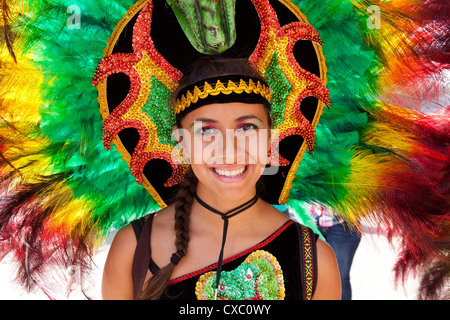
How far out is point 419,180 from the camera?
2.23 m

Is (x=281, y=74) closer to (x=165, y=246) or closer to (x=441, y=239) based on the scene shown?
(x=165, y=246)

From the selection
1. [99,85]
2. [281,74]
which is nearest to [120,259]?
[99,85]

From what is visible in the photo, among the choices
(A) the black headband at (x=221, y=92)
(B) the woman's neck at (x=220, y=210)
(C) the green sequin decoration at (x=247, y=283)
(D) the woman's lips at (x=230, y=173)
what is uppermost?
(A) the black headband at (x=221, y=92)

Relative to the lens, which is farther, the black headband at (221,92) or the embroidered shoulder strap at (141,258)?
the embroidered shoulder strap at (141,258)

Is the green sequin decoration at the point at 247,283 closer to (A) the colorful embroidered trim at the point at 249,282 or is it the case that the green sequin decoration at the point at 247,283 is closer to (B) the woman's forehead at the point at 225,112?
(A) the colorful embroidered trim at the point at 249,282

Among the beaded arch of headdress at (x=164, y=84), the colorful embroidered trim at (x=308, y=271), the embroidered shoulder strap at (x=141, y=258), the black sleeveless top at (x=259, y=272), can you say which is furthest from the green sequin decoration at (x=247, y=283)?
the beaded arch of headdress at (x=164, y=84)

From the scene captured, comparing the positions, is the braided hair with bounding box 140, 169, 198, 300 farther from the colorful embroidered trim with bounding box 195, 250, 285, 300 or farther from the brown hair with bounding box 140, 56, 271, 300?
the colorful embroidered trim with bounding box 195, 250, 285, 300

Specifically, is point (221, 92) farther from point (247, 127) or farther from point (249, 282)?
point (249, 282)

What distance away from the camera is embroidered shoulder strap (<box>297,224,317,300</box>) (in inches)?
82.4

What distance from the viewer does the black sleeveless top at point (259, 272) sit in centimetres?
202

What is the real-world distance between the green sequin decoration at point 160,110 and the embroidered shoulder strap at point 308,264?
2.53 ft

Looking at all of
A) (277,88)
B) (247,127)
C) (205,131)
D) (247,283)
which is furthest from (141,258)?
(277,88)

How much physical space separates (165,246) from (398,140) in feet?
3.96

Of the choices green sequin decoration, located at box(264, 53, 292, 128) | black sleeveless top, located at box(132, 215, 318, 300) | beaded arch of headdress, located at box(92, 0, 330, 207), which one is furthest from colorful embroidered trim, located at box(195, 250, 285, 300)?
green sequin decoration, located at box(264, 53, 292, 128)
